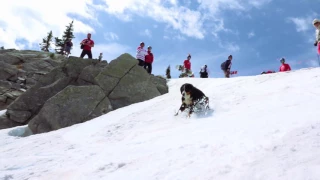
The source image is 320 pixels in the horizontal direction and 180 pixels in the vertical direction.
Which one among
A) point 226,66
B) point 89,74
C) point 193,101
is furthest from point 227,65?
point 193,101

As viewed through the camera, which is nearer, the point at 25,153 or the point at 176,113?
the point at 25,153

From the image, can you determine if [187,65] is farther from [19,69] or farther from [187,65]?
[19,69]

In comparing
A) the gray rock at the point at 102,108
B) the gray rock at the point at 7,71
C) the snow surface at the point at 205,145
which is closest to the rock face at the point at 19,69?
the gray rock at the point at 7,71

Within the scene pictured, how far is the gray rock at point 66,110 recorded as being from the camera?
1471 centimetres

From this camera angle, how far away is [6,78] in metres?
34.0

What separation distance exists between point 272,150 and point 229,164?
2.62 feet

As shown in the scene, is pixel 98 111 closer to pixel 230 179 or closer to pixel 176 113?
pixel 176 113

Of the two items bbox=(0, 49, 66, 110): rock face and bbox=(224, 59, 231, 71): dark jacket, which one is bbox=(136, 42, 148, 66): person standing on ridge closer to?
bbox=(224, 59, 231, 71): dark jacket

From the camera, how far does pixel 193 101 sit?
1009 centimetres

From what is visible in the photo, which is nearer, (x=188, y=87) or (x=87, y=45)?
(x=188, y=87)

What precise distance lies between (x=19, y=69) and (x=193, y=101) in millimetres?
31141

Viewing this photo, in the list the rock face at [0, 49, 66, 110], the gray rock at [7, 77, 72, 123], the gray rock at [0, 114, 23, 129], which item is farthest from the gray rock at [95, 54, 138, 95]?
the rock face at [0, 49, 66, 110]

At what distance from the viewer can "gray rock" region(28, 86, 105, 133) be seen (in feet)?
48.3

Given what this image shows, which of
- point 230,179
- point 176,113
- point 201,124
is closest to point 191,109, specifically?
point 176,113
